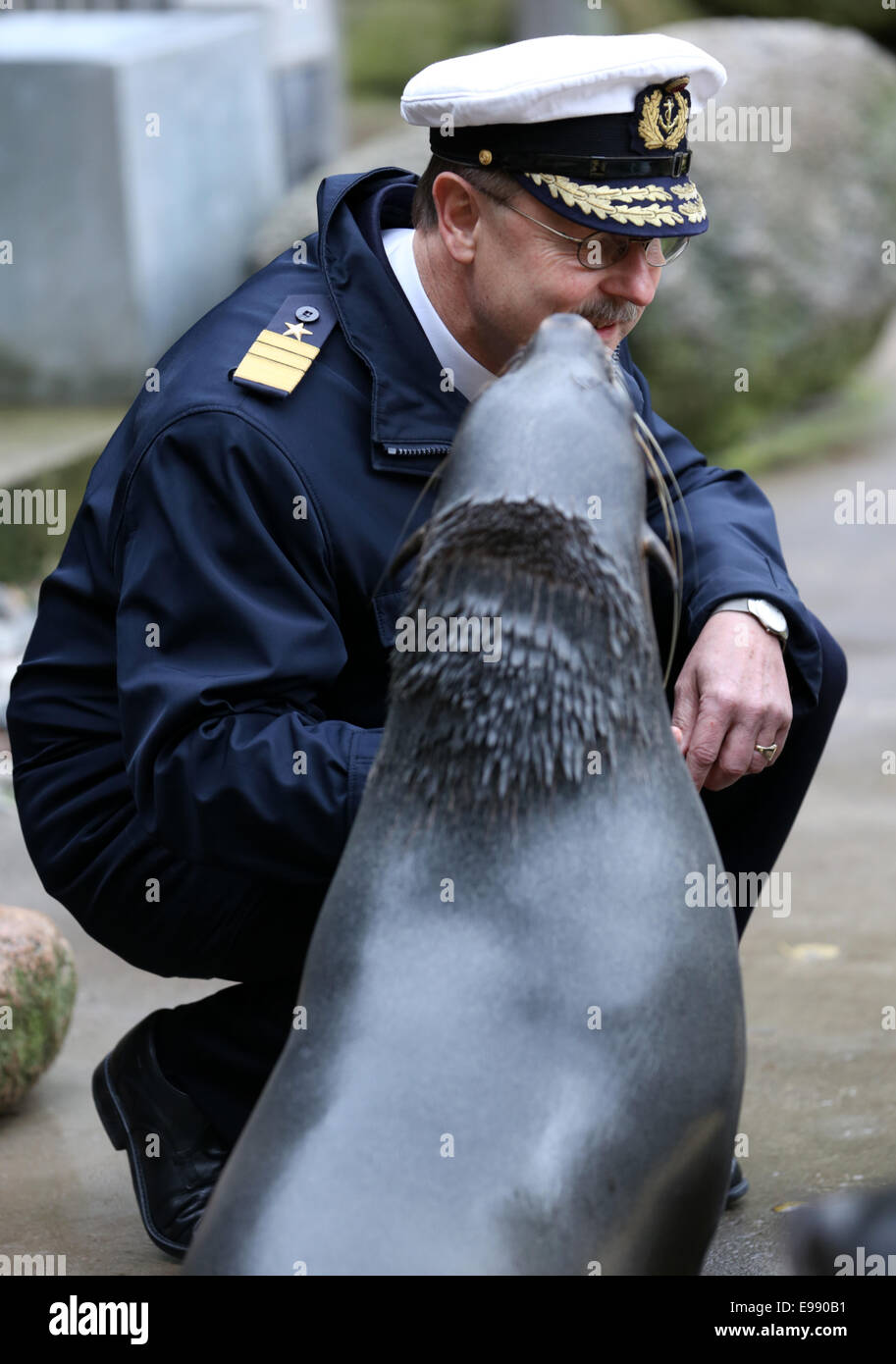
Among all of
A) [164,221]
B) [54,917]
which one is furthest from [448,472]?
[164,221]

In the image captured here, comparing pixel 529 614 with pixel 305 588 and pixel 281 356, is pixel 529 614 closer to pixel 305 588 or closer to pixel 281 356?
pixel 305 588

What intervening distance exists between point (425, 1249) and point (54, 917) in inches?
105

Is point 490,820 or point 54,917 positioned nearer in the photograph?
point 490,820

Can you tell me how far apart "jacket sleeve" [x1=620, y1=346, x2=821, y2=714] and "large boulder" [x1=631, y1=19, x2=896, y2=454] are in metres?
4.24

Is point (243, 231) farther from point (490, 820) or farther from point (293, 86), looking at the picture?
point (490, 820)

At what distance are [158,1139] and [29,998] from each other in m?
0.52

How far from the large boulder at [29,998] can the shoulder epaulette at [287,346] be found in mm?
1241

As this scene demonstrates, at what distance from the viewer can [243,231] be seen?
7820 mm

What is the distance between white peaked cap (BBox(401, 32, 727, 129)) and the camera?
2463 millimetres

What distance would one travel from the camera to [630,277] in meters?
2.58
